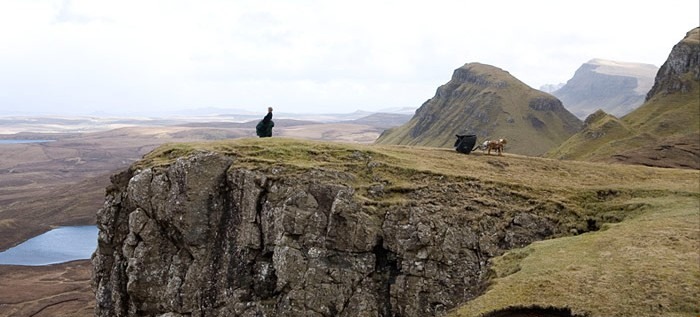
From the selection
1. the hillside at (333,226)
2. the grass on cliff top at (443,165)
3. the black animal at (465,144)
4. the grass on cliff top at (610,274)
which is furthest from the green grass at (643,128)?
the grass on cliff top at (610,274)

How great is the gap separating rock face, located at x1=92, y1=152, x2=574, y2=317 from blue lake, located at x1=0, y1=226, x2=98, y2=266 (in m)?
108

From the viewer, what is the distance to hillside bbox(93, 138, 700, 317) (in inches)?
1293

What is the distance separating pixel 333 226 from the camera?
34.6 meters

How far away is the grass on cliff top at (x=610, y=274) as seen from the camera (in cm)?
1894

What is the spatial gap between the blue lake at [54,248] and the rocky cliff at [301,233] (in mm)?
108125

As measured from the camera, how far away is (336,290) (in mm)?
33125

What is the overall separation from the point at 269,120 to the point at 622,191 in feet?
105

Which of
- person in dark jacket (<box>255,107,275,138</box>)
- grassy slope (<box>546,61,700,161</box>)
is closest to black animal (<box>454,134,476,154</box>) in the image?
person in dark jacket (<box>255,107,275,138</box>)

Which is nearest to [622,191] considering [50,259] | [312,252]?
[312,252]

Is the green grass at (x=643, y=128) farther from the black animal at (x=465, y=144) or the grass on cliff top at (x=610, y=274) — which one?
the grass on cliff top at (x=610, y=274)

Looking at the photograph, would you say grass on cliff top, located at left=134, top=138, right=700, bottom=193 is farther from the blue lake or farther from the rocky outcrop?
the blue lake

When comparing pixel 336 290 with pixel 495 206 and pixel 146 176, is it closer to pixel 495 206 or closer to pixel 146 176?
pixel 495 206

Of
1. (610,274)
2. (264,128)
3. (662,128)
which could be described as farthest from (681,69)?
(610,274)

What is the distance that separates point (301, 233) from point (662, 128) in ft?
347
